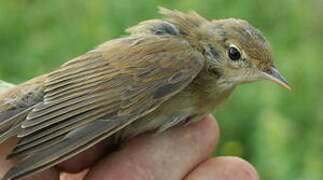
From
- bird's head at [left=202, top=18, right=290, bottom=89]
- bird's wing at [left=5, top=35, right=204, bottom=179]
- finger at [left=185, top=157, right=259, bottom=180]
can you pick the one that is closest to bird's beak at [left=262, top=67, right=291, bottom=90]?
bird's head at [left=202, top=18, right=290, bottom=89]

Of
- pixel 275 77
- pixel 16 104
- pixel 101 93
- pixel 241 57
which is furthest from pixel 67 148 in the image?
pixel 275 77

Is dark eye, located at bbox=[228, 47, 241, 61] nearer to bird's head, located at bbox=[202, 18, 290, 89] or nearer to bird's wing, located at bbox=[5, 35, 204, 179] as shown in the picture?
bird's head, located at bbox=[202, 18, 290, 89]

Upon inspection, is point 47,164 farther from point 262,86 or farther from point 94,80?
point 262,86

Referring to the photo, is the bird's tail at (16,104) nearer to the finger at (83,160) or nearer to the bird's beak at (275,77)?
the finger at (83,160)

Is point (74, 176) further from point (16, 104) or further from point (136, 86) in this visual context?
A: point (136, 86)

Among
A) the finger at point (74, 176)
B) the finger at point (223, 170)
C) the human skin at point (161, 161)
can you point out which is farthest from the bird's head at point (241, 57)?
the finger at point (74, 176)

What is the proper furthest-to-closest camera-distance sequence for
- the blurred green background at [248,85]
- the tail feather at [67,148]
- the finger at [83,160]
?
the blurred green background at [248,85] < the finger at [83,160] < the tail feather at [67,148]
